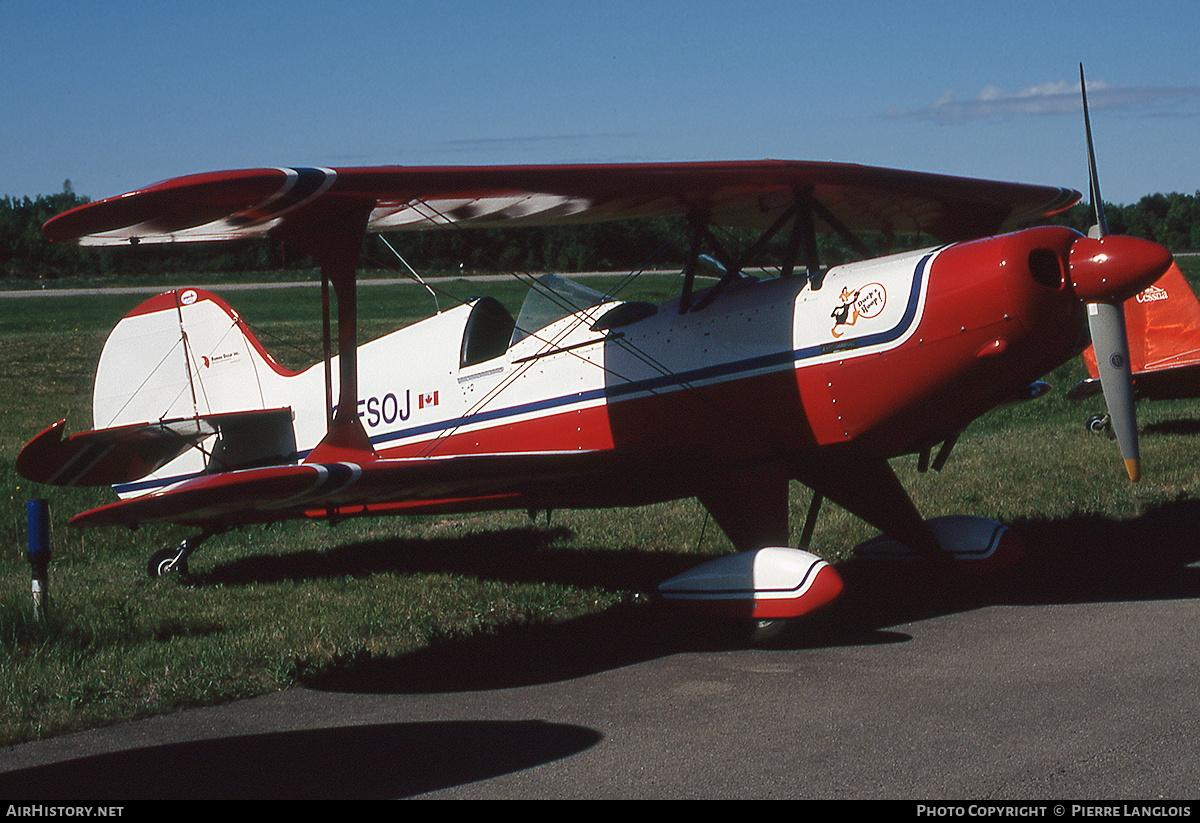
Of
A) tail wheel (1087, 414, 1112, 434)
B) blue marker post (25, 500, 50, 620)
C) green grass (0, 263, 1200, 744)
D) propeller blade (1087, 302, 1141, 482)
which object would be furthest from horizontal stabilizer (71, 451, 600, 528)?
tail wheel (1087, 414, 1112, 434)

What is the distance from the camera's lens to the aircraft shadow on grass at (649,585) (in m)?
5.82

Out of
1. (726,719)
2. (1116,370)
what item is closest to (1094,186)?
(1116,370)

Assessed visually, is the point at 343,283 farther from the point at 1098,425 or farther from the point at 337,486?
the point at 1098,425

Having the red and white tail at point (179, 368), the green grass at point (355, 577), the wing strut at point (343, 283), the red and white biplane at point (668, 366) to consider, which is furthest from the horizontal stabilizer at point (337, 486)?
the red and white tail at point (179, 368)

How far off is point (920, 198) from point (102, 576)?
22.7ft

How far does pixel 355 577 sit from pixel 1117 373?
5.59m

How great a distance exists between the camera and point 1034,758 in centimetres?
407

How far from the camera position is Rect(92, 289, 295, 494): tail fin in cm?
896

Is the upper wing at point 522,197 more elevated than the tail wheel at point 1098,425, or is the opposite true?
the upper wing at point 522,197

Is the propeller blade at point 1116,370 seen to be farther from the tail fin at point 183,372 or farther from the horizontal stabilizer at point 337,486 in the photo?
the tail fin at point 183,372

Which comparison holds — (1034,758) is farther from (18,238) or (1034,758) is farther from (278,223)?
(18,238)

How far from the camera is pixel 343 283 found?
5.95 m

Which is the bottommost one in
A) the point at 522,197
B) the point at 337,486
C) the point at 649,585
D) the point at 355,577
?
the point at 355,577

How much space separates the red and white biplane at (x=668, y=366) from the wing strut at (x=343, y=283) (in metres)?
0.02
